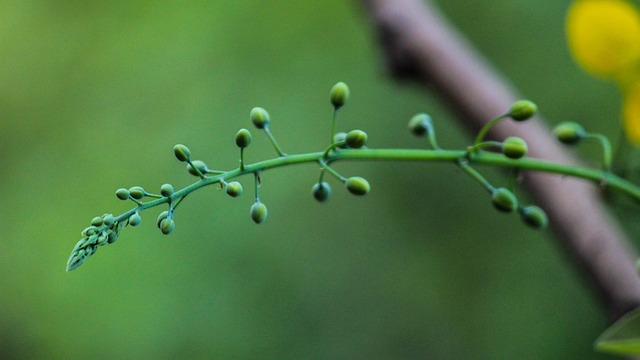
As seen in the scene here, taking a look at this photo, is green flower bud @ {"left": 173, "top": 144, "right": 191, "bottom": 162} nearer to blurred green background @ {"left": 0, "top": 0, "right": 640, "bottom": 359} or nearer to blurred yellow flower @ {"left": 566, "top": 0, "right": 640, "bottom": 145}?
blurred yellow flower @ {"left": 566, "top": 0, "right": 640, "bottom": 145}

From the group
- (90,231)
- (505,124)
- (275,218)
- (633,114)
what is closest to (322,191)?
(90,231)

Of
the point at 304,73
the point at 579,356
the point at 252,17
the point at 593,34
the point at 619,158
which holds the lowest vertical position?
the point at 579,356

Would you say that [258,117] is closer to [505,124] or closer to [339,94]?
[339,94]

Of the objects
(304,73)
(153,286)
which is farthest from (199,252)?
(304,73)

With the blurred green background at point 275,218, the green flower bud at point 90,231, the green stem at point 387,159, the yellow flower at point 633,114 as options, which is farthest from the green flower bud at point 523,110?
the blurred green background at point 275,218

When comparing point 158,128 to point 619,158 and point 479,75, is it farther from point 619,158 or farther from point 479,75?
point 619,158

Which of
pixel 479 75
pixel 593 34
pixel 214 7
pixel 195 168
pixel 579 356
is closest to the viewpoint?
pixel 195 168

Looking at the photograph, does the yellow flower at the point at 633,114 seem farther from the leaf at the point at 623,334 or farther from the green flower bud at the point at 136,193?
the green flower bud at the point at 136,193
